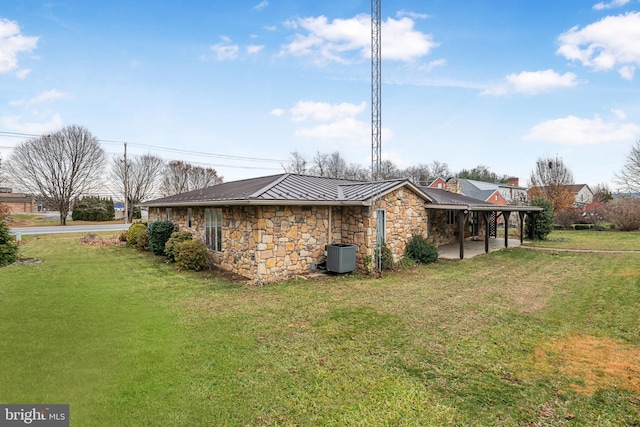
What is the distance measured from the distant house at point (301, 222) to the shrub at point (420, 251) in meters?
0.25

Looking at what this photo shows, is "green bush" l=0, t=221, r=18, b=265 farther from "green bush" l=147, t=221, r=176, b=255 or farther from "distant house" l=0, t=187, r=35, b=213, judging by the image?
"distant house" l=0, t=187, r=35, b=213

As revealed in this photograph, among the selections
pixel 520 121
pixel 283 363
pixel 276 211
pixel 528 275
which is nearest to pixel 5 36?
pixel 276 211

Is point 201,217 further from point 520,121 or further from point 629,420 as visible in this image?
point 520,121

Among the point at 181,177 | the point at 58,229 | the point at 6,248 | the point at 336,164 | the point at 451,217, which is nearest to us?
the point at 6,248

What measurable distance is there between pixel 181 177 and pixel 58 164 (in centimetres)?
1268

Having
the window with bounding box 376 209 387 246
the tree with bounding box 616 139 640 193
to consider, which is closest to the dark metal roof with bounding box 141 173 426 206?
the window with bounding box 376 209 387 246

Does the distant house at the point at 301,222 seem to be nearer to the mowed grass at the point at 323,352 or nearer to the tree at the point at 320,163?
the mowed grass at the point at 323,352

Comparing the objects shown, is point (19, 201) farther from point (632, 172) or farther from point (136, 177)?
point (632, 172)

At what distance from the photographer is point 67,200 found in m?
30.2

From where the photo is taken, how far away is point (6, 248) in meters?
11.0

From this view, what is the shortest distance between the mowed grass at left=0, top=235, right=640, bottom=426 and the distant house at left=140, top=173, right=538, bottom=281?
1.12m

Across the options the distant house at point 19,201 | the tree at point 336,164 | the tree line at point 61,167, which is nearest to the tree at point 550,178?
the tree at point 336,164

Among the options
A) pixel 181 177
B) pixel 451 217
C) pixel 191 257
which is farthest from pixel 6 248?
pixel 181 177

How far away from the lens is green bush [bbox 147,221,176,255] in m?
13.8
